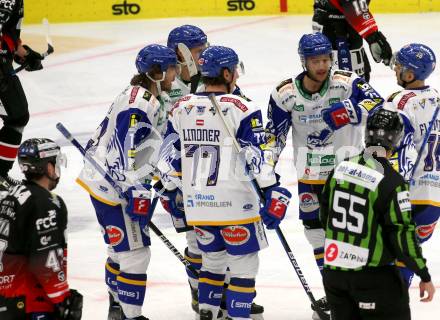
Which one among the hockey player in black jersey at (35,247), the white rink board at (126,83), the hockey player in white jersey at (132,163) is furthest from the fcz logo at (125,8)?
the hockey player in black jersey at (35,247)

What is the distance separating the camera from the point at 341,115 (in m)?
6.32

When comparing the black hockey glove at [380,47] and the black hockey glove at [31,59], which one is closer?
the black hockey glove at [380,47]

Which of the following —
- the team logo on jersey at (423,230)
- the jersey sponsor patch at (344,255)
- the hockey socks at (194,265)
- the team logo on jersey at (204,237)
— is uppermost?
the jersey sponsor patch at (344,255)

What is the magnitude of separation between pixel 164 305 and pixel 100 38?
8737mm

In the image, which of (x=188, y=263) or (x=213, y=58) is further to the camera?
(x=188, y=263)

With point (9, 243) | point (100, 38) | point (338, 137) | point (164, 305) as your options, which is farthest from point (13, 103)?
point (100, 38)

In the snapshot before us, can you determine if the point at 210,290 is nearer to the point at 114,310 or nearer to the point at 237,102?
the point at 114,310

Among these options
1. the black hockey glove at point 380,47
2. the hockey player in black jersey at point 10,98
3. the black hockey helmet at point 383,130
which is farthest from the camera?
Result: the hockey player in black jersey at point 10,98

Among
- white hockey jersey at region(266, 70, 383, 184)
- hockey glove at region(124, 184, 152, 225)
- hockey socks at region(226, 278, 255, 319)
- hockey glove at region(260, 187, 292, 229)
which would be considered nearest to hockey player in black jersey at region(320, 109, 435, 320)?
hockey glove at region(260, 187, 292, 229)

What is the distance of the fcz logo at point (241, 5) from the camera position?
15.6 metres

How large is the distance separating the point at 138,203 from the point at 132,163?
10.0 inches

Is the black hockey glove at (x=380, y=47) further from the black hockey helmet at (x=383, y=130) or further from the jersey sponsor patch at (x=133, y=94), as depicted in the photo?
the black hockey helmet at (x=383, y=130)

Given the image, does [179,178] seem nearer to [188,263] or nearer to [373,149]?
[188,263]

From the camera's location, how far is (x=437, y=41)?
13.5 m
